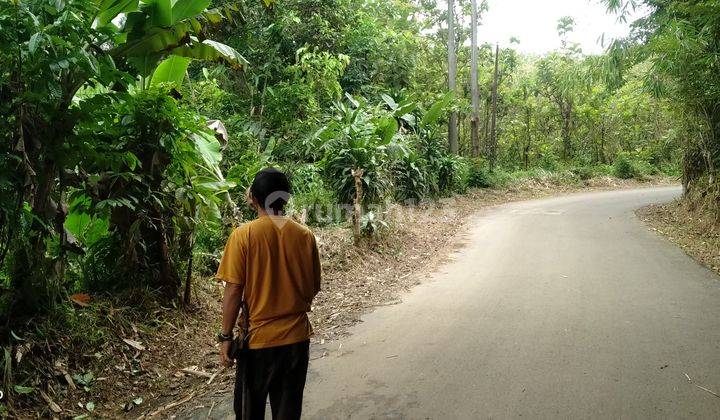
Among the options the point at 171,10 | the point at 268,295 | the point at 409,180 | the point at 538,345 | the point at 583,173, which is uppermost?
the point at 171,10

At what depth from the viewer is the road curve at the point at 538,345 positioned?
3.48m

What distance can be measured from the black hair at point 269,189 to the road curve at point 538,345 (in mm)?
1800

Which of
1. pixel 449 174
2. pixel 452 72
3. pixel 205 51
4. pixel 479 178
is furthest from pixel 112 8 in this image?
pixel 452 72

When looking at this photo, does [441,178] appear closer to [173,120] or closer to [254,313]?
[173,120]

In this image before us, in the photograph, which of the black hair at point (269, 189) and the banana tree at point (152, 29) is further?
the banana tree at point (152, 29)

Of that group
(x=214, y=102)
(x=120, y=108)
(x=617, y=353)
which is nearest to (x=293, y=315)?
(x=120, y=108)

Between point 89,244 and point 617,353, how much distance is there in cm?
528

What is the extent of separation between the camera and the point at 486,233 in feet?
34.1

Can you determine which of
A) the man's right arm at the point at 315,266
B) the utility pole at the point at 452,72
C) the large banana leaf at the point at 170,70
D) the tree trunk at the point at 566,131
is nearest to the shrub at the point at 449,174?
the utility pole at the point at 452,72

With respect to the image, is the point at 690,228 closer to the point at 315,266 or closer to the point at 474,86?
the point at 315,266

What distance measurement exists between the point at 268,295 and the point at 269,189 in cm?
57

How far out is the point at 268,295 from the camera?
97.3 inches

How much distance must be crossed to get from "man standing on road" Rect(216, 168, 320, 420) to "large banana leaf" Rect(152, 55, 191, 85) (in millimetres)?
3400

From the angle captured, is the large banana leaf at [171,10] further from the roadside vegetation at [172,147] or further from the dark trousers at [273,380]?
the dark trousers at [273,380]
